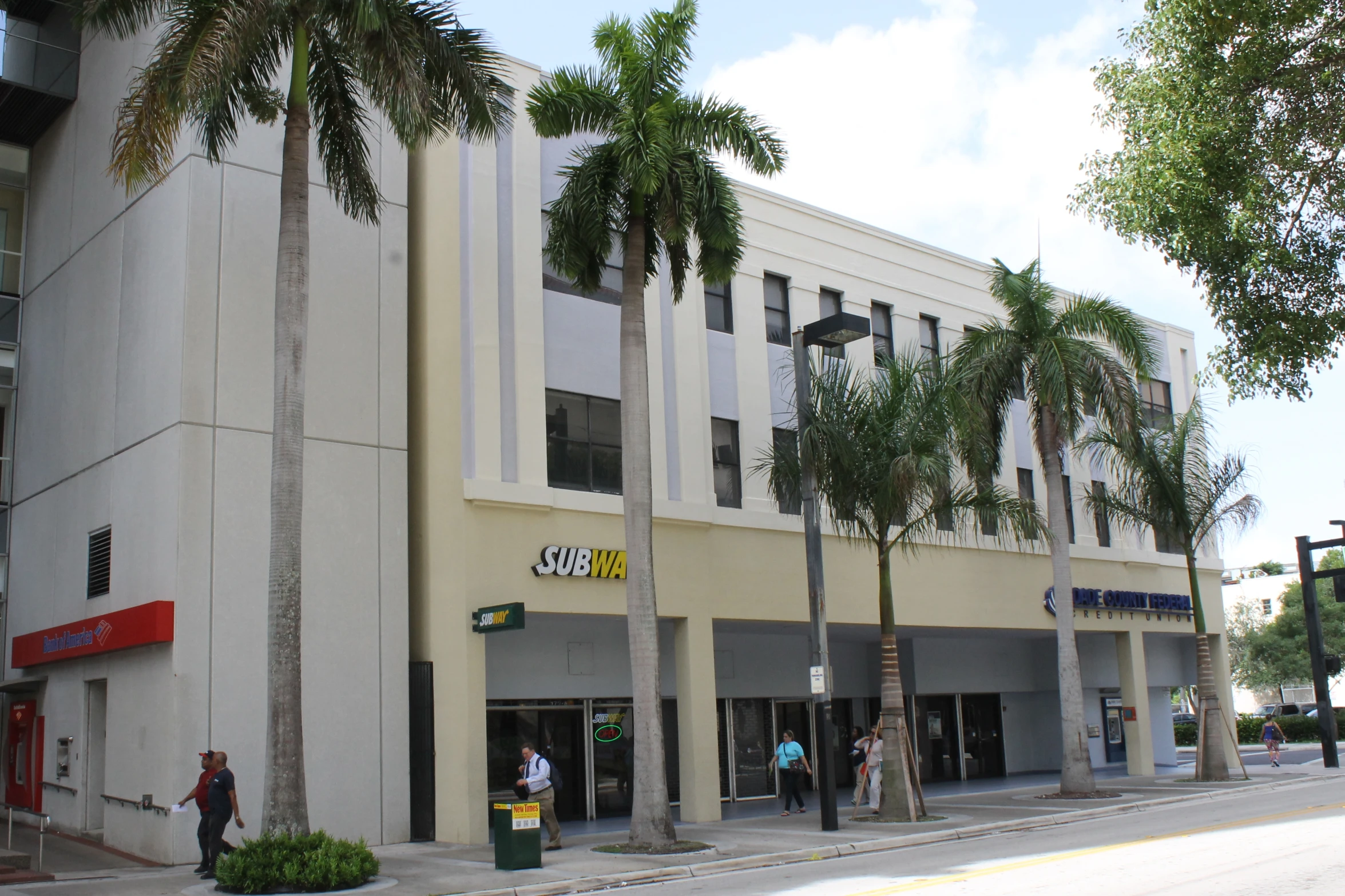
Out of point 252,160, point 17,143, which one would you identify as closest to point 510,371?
point 252,160

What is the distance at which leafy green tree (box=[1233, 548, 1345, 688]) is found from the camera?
7400 cm

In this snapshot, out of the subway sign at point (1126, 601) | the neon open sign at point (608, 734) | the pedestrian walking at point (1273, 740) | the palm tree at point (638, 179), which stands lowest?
the pedestrian walking at point (1273, 740)

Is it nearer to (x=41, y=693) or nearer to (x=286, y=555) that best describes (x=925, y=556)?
(x=286, y=555)

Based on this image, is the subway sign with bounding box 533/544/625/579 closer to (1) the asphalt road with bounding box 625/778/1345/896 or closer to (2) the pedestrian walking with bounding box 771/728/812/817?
(2) the pedestrian walking with bounding box 771/728/812/817

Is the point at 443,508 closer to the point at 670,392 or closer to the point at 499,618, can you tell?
the point at 499,618

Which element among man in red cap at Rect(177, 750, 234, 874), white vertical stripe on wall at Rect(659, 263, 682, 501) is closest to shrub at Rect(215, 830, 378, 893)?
man in red cap at Rect(177, 750, 234, 874)

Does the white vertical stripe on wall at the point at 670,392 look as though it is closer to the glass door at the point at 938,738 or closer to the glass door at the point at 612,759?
the glass door at the point at 612,759

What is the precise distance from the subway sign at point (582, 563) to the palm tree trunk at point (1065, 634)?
31.0ft

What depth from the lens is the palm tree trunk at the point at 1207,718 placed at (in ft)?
88.8

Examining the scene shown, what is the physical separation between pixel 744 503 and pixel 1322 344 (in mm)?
13967

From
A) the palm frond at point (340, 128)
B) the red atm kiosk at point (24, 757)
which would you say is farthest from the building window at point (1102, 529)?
the red atm kiosk at point (24, 757)

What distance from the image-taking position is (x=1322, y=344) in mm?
11375

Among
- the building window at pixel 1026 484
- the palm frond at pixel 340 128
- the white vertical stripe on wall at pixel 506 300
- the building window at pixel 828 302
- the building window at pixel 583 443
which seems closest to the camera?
the palm frond at pixel 340 128

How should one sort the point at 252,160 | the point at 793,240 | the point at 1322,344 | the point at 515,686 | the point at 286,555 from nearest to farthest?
the point at 1322,344 < the point at 286,555 < the point at 252,160 < the point at 515,686 < the point at 793,240
